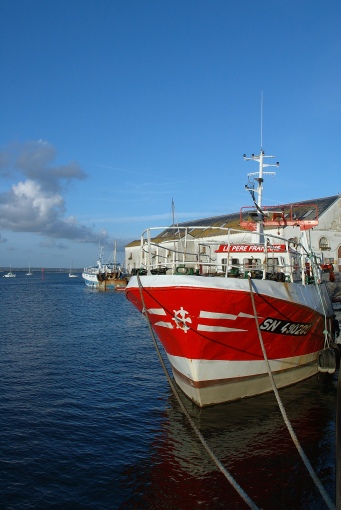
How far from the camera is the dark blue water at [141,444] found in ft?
27.1

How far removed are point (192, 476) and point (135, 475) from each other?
1145mm

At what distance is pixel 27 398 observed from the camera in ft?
46.5

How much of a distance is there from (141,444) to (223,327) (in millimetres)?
3371

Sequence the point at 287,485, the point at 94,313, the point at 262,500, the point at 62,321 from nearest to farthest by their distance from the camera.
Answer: the point at 262,500 < the point at 287,485 < the point at 62,321 < the point at 94,313

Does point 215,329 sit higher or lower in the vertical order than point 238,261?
lower

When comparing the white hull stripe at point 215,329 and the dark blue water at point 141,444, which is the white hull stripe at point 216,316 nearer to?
the white hull stripe at point 215,329

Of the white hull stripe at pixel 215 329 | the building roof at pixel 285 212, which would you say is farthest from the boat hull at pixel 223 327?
the building roof at pixel 285 212

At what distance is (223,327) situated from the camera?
443 inches

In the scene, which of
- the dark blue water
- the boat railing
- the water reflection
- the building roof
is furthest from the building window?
the water reflection

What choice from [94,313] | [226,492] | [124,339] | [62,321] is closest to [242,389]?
[226,492]

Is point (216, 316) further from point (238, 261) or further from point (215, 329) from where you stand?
point (238, 261)

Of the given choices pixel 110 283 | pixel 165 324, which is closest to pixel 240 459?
pixel 165 324

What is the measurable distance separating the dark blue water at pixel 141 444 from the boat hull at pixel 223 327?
76 centimetres

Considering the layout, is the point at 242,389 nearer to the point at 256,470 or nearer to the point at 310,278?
the point at 256,470
